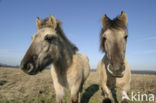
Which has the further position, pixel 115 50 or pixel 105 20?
pixel 105 20

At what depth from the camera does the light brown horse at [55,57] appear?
3.14 metres

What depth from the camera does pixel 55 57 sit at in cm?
374

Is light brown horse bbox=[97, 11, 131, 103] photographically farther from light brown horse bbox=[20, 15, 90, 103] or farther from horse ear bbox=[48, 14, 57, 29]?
horse ear bbox=[48, 14, 57, 29]

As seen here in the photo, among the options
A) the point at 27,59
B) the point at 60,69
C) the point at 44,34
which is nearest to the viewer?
the point at 27,59

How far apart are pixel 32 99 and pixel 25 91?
875 mm

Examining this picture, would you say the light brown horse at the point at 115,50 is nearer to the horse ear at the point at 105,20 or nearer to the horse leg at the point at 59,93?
the horse ear at the point at 105,20

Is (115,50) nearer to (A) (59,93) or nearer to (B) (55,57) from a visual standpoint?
(B) (55,57)

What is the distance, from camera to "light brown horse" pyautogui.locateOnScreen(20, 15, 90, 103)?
10.3 feet

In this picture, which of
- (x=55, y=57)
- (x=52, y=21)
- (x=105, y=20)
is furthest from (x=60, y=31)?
(x=105, y=20)

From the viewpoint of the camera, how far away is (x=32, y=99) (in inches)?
213

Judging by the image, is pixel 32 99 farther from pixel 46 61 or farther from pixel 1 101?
pixel 46 61

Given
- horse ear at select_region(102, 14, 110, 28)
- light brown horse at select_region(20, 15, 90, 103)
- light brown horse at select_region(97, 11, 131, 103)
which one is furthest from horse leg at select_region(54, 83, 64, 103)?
horse ear at select_region(102, 14, 110, 28)

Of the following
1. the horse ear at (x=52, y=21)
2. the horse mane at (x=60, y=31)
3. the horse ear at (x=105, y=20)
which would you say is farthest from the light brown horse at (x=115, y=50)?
the horse ear at (x=52, y=21)

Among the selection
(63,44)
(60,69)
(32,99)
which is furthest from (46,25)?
(32,99)
